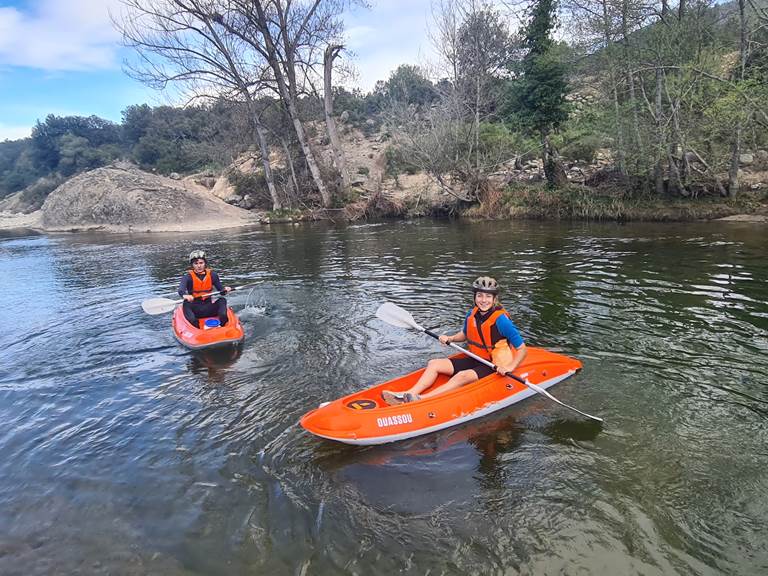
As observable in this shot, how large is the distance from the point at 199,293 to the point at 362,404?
15.0 feet

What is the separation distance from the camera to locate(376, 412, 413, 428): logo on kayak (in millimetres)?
4262

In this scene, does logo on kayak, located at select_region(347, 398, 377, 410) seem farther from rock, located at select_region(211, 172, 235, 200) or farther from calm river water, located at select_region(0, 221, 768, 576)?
rock, located at select_region(211, 172, 235, 200)

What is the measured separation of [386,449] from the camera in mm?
4383

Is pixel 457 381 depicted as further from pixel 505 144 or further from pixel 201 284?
pixel 505 144

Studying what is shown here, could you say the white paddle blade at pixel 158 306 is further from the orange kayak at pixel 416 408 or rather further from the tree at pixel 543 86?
the tree at pixel 543 86

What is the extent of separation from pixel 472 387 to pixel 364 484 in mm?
1472

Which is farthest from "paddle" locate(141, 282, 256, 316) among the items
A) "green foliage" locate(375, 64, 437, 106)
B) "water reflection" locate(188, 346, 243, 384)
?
"green foliage" locate(375, 64, 437, 106)

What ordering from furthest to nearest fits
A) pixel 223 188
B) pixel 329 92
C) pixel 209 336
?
pixel 223 188
pixel 329 92
pixel 209 336

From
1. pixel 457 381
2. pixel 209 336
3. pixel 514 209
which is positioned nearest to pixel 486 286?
pixel 457 381

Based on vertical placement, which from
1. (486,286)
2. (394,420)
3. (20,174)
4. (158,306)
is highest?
(20,174)

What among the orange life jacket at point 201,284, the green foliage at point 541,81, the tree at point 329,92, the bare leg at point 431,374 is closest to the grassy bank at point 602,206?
the green foliage at point 541,81

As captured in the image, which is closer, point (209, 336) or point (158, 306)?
point (209, 336)

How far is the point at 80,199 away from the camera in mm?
26391

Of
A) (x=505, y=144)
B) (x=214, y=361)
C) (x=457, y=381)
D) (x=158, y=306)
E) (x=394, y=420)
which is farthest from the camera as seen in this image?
(x=505, y=144)
